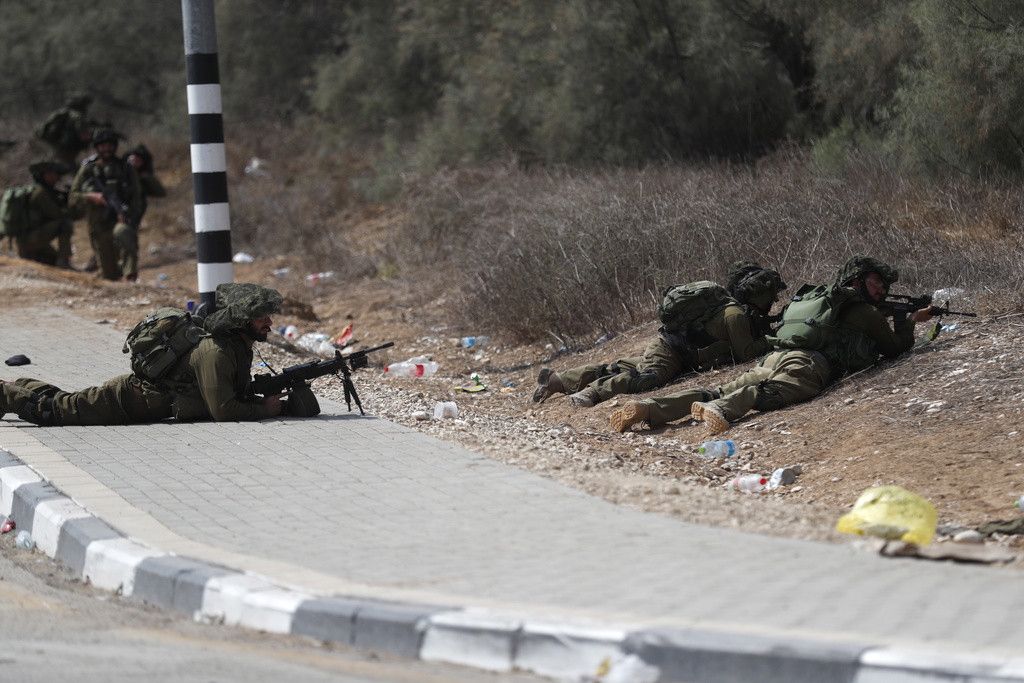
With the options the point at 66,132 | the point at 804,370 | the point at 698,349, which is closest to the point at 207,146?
the point at 698,349

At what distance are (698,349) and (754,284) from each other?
2.25ft

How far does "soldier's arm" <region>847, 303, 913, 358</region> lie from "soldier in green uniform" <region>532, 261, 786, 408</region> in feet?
2.96

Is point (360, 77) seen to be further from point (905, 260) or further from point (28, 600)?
point (28, 600)

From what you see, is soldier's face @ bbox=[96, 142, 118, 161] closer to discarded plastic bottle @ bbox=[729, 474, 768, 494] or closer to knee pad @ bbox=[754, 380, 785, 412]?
knee pad @ bbox=[754, 380, 785, 412]

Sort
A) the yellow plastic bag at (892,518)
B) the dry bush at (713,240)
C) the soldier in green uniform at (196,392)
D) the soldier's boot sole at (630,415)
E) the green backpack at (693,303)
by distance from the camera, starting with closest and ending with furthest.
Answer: the yellow plastic bag at (892,518), the soldier in green uniform at (196,392), the soldier's boot sole at (630,415), the green backpack at (693,303), the dry bush at (713,240)

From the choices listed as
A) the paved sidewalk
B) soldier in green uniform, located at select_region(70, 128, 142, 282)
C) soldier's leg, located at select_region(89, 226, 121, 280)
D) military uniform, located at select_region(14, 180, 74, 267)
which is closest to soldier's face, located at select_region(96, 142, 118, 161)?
soldier in green uniform, located at select_region(70, 128, 142, 282)

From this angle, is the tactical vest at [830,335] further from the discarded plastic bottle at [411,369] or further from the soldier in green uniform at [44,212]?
the soldier in green uniform at [44,212]

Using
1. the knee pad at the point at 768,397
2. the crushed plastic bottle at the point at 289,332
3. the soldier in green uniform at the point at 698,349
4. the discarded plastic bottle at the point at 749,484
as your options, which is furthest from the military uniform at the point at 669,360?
the crushed plastic bottle at the point at 289,332

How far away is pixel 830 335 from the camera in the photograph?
948 cm

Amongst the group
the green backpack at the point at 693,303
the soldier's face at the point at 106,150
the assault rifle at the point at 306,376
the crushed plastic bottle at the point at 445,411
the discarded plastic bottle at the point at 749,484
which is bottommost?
the discarded plastic bottle at the point at 749,484

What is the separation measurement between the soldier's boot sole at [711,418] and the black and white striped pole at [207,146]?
4.01 metres

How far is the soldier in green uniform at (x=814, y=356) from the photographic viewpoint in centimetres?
930

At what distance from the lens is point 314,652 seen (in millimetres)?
4590

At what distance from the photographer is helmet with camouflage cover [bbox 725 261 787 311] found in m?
10.2
